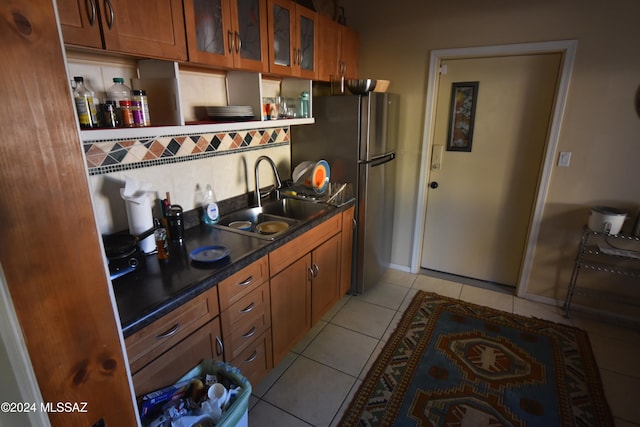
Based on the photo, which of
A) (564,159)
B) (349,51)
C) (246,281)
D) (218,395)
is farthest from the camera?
(349,51)

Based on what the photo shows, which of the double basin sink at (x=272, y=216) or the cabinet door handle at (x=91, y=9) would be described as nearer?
the cabinet door handle at (x=91, y=9)

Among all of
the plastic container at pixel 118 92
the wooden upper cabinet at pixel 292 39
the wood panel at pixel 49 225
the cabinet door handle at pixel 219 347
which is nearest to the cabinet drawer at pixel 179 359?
the cabinet door handle at pixel 219 347

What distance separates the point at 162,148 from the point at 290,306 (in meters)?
1.09

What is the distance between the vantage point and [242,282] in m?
1.56

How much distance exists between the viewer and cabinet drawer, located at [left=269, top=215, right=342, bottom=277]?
1.76m

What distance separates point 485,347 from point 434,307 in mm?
497

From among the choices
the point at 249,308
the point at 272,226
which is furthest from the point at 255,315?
the point at 272,226

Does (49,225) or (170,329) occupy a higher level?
(49,225)

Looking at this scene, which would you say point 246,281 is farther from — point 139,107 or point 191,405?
point 139,107

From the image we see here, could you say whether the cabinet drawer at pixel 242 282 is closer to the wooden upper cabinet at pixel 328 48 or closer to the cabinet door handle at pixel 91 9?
the cabinet door handle at pixel 91 9

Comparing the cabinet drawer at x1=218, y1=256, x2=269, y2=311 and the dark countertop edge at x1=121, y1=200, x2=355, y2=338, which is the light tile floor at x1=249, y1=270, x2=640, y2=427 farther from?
the dark countertop edge at x1=121, y1=200, x2=355, y2=338

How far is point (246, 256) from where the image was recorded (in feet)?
5.10

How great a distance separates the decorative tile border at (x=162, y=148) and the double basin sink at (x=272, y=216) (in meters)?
0.40

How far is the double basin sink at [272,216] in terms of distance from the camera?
209 cm
